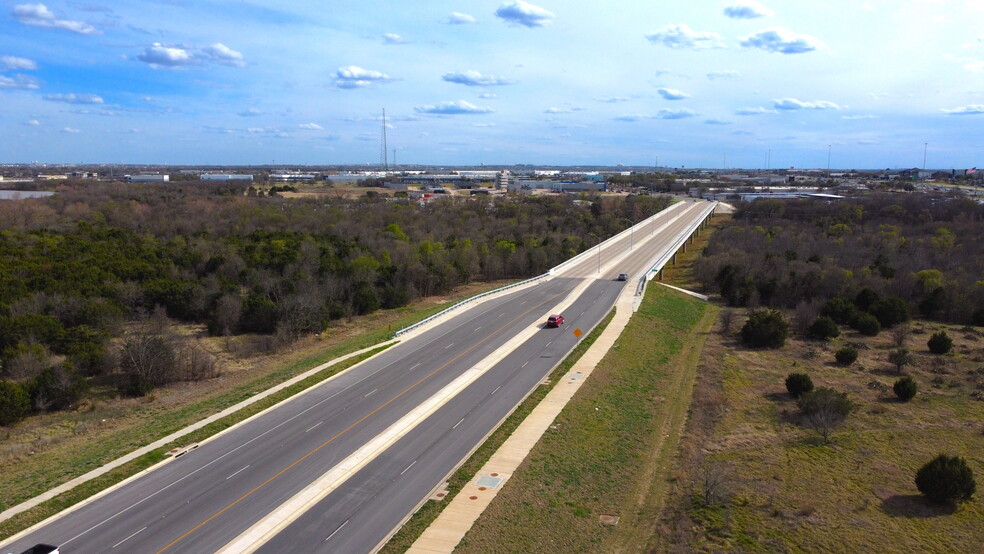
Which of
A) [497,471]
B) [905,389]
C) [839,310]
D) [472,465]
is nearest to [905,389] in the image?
[905,389]

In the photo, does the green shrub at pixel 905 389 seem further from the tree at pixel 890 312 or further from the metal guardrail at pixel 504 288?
the metal guardrail at pixel 504 288

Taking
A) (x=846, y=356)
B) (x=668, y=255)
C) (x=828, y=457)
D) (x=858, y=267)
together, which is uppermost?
(x=668, y=255)

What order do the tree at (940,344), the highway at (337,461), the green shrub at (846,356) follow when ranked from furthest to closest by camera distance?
the tree at (940,344) → the green shrub at (846,356) → the highway at (337,461)

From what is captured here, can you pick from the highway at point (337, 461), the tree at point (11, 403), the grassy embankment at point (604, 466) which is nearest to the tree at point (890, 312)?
the grassy embankment at point (604, 466)

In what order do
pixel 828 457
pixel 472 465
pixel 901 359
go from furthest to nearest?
pixel 901 359 < pixel 828 457 < pixel 472 465

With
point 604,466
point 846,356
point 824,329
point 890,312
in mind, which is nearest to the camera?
point 604,466

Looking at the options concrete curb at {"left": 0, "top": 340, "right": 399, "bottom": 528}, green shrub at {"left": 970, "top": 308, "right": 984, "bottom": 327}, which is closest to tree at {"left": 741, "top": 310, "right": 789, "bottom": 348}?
green shrub at {"left": 970, "top": 308, "right": 984, "bottom": 327}

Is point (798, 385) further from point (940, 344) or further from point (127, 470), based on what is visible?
point (127, 470)

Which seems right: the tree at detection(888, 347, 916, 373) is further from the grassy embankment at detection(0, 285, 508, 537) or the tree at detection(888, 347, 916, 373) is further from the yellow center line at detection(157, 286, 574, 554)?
the grassy embankment at detection(0, 285, 508, 537)
